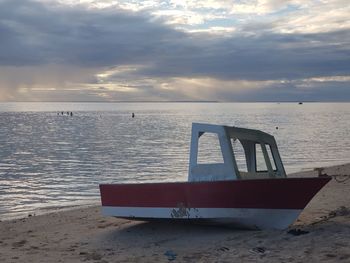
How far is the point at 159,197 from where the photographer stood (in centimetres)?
1034

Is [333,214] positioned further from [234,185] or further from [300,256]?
[300,256]

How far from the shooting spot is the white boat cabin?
10062 mm

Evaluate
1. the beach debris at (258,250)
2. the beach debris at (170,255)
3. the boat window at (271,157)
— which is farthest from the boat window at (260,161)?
the beach debris at (170,255)

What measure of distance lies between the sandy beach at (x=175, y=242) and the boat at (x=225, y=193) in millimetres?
356

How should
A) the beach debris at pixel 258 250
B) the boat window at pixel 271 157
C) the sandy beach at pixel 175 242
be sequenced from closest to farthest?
the sandy beach at pixel 175 242 → the beach debris at pixel 258 250 → the boat window at pixel 271 157

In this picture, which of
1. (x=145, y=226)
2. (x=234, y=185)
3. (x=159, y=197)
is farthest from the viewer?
(x=145, y=226)

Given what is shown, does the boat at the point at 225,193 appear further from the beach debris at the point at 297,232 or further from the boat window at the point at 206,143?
the beach debris at the point at 297,232

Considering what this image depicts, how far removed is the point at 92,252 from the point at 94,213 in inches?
208

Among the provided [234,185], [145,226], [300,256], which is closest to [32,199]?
[145,226]

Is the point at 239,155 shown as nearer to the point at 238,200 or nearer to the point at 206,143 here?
the point at 206,143

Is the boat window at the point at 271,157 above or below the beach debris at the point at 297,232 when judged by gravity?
above

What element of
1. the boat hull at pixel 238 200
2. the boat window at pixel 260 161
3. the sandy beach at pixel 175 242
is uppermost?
the boat window at pixel 260 161

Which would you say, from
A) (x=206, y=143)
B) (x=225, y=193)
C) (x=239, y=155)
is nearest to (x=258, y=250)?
(x=225, y=193)

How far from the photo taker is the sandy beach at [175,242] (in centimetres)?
809
